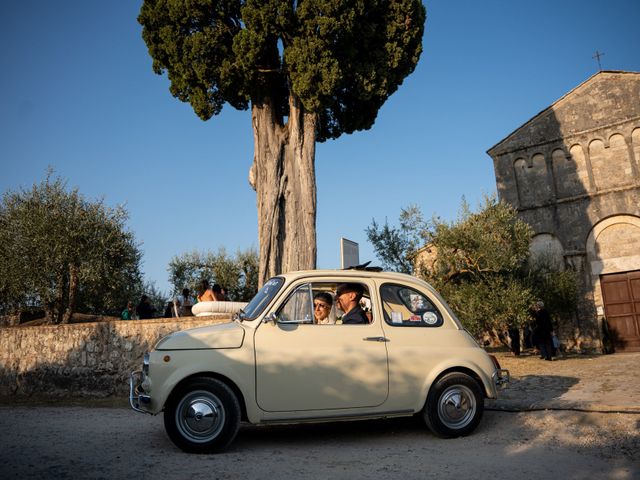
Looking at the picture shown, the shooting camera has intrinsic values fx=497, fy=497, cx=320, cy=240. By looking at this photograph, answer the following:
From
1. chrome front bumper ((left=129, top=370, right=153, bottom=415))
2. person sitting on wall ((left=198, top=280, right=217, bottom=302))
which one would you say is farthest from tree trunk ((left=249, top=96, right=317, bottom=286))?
chrome front bumper ((left=129, top=370, right=153, bottom=415))

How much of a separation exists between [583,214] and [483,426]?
19125 mm

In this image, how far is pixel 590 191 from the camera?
22.1m

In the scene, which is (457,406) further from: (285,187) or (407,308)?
(285,187)

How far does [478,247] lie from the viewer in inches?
680

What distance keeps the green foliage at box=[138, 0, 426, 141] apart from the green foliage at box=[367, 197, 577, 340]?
604 centimetres

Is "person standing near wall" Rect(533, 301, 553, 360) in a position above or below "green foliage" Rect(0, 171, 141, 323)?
below

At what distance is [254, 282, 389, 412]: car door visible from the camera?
204 inches

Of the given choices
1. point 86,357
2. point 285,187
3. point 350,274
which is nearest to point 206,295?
point 86,357

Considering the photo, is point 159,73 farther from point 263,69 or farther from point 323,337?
point 323,337

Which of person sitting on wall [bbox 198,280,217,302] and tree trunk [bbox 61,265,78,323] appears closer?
person sitting on wall [bbox 198,280,217,302]

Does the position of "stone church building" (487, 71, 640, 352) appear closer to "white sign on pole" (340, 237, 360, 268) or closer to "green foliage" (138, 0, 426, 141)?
"green foliage" (138, 0, 426, 141)

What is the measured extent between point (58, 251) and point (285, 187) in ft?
29.9

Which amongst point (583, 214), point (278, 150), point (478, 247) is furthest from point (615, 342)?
point (278, 150)

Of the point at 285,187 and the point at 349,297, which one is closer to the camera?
the point at 349,297
